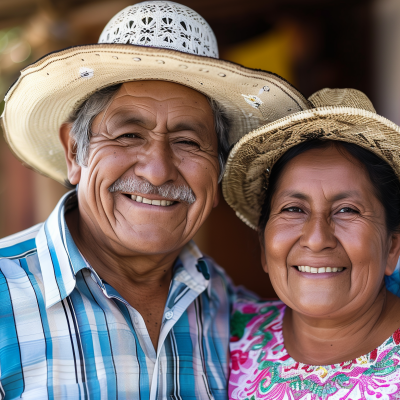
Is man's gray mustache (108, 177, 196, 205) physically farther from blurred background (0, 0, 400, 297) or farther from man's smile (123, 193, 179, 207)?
blurred background (0, 0, 400, 297)

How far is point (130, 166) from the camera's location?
207 centimetres

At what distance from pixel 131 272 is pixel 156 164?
1.84ft

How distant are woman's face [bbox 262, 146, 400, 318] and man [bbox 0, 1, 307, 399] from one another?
1.27 ft

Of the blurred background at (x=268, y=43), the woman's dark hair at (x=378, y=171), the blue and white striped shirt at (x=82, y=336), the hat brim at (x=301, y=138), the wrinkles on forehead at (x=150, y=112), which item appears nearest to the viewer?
the blue and white striped shirt at (x=82, y=336)

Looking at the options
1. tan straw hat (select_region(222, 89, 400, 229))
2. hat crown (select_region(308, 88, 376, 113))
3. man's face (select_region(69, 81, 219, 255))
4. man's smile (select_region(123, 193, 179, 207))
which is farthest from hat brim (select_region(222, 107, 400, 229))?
man's smile (select_region(123, 193, 179, 207))

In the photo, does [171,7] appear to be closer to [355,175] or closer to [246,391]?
[355,175]

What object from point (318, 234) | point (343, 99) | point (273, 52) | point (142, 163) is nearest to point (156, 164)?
point (142, 163)

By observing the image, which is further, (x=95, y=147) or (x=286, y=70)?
(x=286, y=70)

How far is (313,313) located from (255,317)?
0.60 metres

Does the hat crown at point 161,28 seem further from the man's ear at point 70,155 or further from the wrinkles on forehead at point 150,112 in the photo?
the man's ear at point 70,155

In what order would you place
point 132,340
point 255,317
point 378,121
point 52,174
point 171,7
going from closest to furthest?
point 378,121, point 132,340, point 171,7, point 255,317, point 52,174

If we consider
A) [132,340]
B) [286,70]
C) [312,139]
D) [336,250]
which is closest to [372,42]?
[286,70]

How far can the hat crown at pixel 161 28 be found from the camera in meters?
1.99

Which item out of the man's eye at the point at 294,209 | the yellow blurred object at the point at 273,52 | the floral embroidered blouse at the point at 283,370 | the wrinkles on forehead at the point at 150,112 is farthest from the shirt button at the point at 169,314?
the yellow blurred object at the point at 273,52
